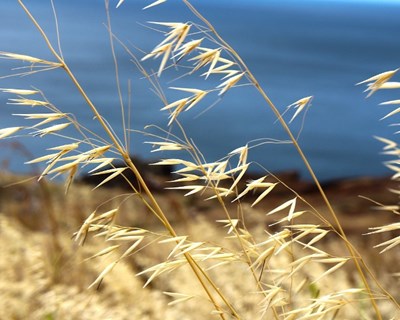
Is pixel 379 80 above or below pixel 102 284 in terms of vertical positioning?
above

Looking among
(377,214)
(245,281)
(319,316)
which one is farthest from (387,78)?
(377,214)

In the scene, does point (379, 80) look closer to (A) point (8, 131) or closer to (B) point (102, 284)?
(A) point (8, 131)

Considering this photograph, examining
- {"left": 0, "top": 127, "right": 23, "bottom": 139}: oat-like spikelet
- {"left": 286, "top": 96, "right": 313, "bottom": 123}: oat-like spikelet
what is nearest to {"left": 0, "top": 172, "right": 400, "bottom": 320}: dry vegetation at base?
{"left": 0, "top": 127, "right": 23, "bottom": 139}: oat-like spikelet

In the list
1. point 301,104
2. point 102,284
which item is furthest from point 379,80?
point 102,284

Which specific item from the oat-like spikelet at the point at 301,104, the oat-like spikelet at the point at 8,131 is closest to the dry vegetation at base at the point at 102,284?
the oat-like spikelet at the point at 8,131

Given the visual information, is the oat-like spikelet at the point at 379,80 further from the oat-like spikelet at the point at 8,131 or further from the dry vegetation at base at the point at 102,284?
the oat-like spikelet at the point at 8,131

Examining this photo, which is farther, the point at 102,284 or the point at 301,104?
the point at 102,284

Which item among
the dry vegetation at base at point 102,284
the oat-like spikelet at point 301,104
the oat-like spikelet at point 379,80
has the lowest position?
the dry vegetation at base at point 102,284

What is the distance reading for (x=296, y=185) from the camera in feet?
25.5

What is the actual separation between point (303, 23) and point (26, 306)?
8344 centimetres

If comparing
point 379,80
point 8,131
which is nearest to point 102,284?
point 8,131

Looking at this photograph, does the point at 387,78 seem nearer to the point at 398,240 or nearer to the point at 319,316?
the point at 398,240

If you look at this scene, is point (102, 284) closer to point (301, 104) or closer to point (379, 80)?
point (301, 104)

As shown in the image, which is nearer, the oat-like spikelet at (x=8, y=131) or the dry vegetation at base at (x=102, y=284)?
the oat-like spikelet at (x=8, y=131)
